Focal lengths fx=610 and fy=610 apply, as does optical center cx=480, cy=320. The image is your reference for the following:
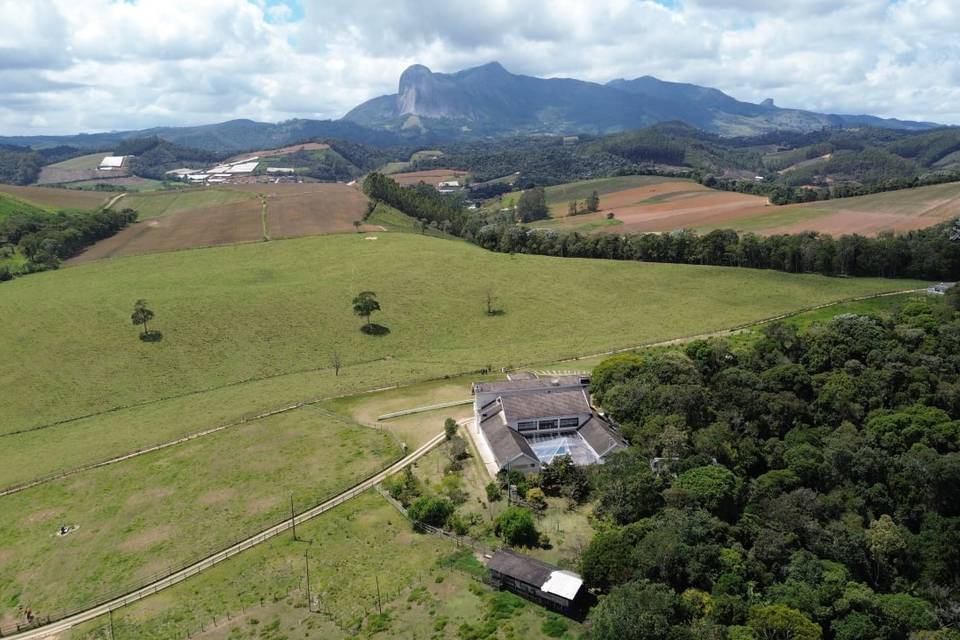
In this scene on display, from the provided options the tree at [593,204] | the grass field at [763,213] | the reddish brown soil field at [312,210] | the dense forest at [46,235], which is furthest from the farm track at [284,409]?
the tree at [593,204]

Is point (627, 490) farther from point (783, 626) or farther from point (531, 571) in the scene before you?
point (783, 626)

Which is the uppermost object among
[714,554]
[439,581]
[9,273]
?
[9,273]

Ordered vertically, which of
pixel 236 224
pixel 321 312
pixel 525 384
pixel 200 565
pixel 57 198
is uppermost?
pixel 57 198

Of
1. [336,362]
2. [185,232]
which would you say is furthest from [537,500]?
[185,232]

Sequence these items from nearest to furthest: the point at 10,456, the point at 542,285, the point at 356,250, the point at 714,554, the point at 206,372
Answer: the point at 714,554
the point at 10,456
the point at 206,372
the point at 542,285
the point at 356,250

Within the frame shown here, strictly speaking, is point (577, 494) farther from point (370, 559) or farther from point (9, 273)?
point (9, 273)

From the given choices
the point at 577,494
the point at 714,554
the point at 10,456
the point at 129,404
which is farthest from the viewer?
the point at 129,404

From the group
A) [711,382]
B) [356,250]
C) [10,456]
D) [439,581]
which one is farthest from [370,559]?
[356,250]

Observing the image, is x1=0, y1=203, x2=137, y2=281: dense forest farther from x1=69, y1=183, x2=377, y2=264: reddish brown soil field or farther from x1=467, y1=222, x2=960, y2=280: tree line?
x1=467, y1=222, x2=960, y2=280: tree line
